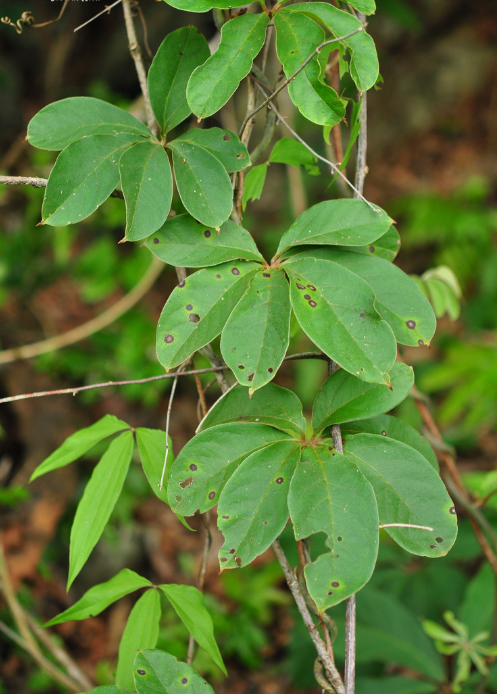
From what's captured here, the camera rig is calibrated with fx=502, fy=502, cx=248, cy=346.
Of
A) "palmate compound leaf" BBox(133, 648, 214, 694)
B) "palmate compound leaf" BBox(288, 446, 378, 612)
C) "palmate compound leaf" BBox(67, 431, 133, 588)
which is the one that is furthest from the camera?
"palmate compound leaf" BBox(67, 431, 133, 588)

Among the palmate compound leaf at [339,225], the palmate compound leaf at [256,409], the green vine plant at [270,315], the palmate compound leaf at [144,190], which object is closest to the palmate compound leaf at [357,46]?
the green vine plant at [270,315]

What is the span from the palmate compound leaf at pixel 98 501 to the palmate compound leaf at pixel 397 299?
42cm

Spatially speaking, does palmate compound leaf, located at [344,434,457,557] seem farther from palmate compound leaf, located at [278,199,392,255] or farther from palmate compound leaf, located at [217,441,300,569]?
palmate compound leaf, located at [278,199,392,255]

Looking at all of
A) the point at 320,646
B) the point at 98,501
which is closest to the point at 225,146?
the point at 98,501

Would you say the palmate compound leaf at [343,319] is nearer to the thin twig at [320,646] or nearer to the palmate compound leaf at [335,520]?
the palmate compound leaf at [335,520]

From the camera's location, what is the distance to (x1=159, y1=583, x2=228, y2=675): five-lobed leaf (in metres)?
0.72

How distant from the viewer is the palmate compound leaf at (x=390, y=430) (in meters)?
0.68

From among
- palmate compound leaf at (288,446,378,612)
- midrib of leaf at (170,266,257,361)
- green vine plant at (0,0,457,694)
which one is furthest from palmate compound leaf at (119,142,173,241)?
palmate compound leaf at (288,446,378,612)

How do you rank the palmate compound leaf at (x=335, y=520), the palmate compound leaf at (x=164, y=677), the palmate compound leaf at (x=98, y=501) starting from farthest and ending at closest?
the palmate compound leaf at (x=98, y=501) < the palmate compound leaf at (x=164, y=677) < the palmate compound leaf at (x=335, y=520)

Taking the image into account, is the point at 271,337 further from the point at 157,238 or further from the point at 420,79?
the point at 420,79

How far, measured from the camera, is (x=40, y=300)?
3.09 metres

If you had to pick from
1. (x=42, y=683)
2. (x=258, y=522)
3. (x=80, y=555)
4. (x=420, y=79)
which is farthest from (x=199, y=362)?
(x=420, y=79)

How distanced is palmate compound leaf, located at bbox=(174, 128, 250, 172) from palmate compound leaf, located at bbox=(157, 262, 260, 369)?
0.46 feet

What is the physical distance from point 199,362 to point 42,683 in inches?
51.3
